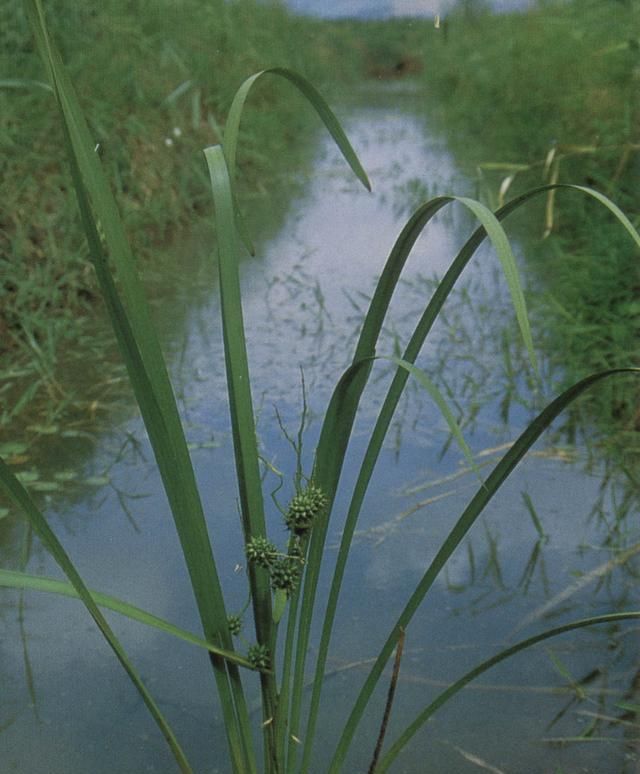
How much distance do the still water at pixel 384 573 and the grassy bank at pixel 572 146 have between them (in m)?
0.14

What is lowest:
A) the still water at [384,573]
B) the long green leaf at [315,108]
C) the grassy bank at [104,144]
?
the still water at [384,573]

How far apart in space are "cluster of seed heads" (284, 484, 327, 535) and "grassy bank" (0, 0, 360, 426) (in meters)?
0.51

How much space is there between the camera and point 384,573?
5.20 feet

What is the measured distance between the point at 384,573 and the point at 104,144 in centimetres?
215

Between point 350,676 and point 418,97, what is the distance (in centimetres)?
790

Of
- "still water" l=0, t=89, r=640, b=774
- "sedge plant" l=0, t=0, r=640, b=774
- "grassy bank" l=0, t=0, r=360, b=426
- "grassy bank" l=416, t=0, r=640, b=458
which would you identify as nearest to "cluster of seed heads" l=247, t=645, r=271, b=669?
"sedge plant" l=0, t=0, r=640, b=774

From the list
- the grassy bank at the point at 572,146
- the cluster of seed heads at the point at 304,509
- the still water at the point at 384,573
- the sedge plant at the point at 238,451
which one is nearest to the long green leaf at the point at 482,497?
the sedge plant at the point at 238,451

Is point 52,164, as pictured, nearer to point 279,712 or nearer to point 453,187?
point 453,187

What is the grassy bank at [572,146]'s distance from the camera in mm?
2377

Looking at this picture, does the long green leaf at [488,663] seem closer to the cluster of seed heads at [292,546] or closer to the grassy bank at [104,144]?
the cluster of seed heads at [292,546]

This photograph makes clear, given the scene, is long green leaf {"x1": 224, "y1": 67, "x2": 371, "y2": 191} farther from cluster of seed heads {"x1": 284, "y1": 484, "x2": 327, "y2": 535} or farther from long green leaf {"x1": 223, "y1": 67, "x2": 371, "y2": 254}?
cluster of seed heads {"x1": 284, "y1": 484, "x2": 327, "y2": 535}

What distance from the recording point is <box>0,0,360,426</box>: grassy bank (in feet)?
8.33

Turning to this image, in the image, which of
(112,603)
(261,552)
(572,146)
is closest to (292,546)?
(261,552)

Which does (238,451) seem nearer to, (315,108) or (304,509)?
(304,509)
